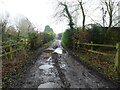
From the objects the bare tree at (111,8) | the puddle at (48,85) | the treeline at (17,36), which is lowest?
the puddle at (48,85)

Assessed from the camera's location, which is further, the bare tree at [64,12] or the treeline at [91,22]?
the bare tree at [64,12]

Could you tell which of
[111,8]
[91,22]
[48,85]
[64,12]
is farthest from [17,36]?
[111,8]

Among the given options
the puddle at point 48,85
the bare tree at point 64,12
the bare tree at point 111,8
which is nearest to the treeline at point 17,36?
the puddle at point 48,85

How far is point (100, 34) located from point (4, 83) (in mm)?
7796

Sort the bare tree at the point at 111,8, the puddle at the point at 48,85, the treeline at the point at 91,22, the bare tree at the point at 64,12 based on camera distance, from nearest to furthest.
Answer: the puddle at the point at 48,85, the treeline at the point at 91,22, the bare tree at the point at 111,8, the bare tree at the point at 64,12

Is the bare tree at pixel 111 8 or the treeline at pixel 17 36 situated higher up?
the bare tree at pixel 111 8

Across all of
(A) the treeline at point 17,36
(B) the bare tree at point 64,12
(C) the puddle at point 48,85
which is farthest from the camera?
(B) the bare tree at point 64,12

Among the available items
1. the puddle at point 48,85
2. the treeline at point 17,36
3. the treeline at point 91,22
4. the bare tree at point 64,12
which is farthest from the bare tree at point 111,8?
the puddle at point 48,85

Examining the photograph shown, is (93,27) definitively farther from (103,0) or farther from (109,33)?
(103,0)

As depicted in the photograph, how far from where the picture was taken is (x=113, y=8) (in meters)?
8.86

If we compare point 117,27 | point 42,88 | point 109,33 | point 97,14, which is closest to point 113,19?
point 117,27

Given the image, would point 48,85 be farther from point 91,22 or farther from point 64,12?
point 64,12

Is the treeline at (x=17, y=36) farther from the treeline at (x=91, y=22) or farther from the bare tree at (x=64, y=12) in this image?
the bare tree at (x=64, y=12)

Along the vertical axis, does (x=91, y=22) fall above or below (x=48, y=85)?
above
